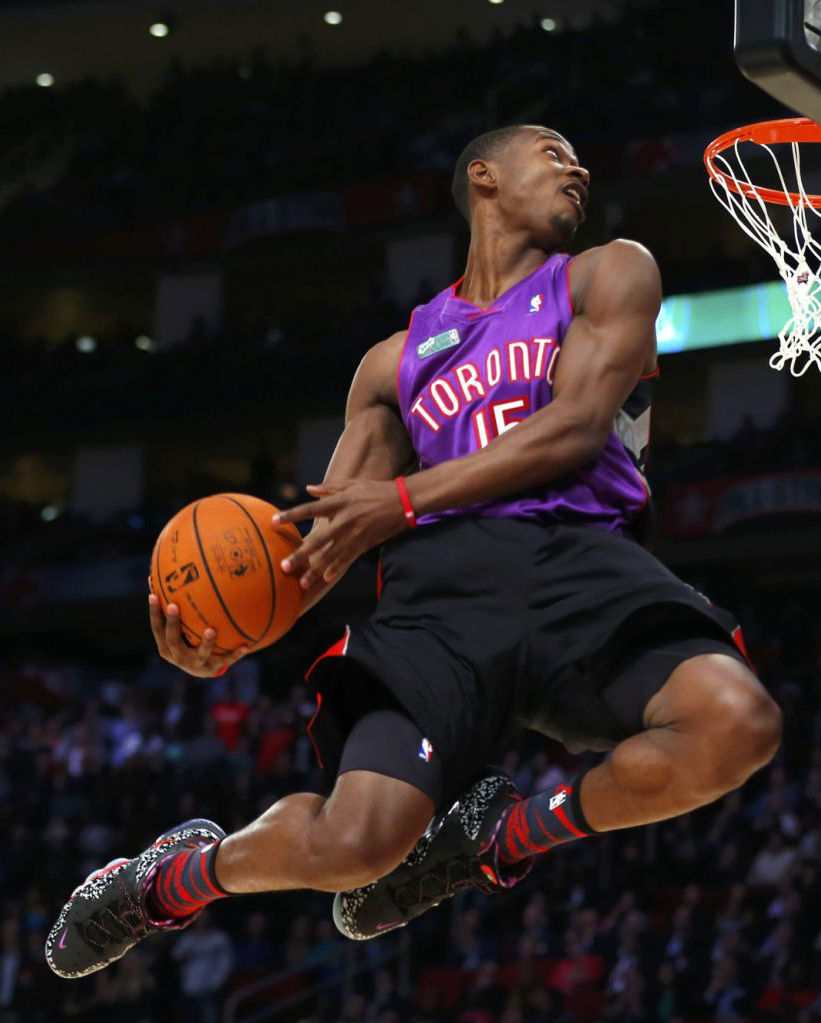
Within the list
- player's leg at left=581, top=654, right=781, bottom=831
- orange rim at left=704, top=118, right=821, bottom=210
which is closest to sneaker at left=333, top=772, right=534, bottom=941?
player's leg at left=581, top=654, right=781, bottom=831

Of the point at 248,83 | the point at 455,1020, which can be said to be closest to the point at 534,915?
the point at 455,1020

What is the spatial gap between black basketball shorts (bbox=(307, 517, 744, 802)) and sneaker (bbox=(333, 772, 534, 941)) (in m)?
0.13

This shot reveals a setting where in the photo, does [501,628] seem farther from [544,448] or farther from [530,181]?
[530,181]

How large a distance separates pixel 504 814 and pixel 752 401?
14009 millimetres

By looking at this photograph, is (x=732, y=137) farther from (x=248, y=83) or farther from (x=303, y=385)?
(x=248, y=83)

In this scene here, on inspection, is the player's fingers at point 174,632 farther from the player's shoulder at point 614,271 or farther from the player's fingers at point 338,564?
the player's shoulder at point 614,271

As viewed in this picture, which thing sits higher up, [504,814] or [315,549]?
[315,549]

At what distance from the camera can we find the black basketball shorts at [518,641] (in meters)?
3.80

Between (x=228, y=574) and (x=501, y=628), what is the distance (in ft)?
2.16

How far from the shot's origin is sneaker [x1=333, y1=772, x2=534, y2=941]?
13.6 feet

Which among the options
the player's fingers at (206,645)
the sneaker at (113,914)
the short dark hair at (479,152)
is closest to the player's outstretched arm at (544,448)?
the player's fingers at (206,645)

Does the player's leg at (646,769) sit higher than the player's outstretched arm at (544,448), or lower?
lower

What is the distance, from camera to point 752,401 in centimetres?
1761

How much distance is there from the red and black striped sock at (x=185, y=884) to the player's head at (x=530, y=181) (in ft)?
5.85
